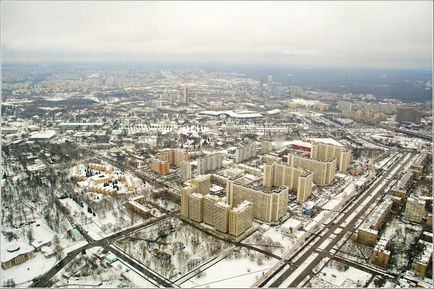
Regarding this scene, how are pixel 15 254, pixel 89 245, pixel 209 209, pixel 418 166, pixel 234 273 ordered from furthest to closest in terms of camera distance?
pixel 418 166
pixel 209 209
pixel 89 245
pixel 15 254
pixel 234 273

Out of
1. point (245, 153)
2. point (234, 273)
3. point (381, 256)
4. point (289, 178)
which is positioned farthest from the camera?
point (245, 153)

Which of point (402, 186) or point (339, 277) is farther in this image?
point (402, 186)

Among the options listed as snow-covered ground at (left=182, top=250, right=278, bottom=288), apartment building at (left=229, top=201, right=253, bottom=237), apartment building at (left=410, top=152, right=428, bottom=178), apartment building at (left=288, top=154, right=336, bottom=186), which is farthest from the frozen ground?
apartment building at (left=410, top=152, right=428, bottom=178)

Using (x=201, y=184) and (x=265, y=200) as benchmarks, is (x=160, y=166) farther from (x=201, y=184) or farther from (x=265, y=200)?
(x=265, y=200)

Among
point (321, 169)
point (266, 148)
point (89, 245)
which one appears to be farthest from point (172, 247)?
point (266, 148)

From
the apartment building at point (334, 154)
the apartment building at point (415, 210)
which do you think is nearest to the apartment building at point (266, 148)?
the apartment building at point (334, 154)
